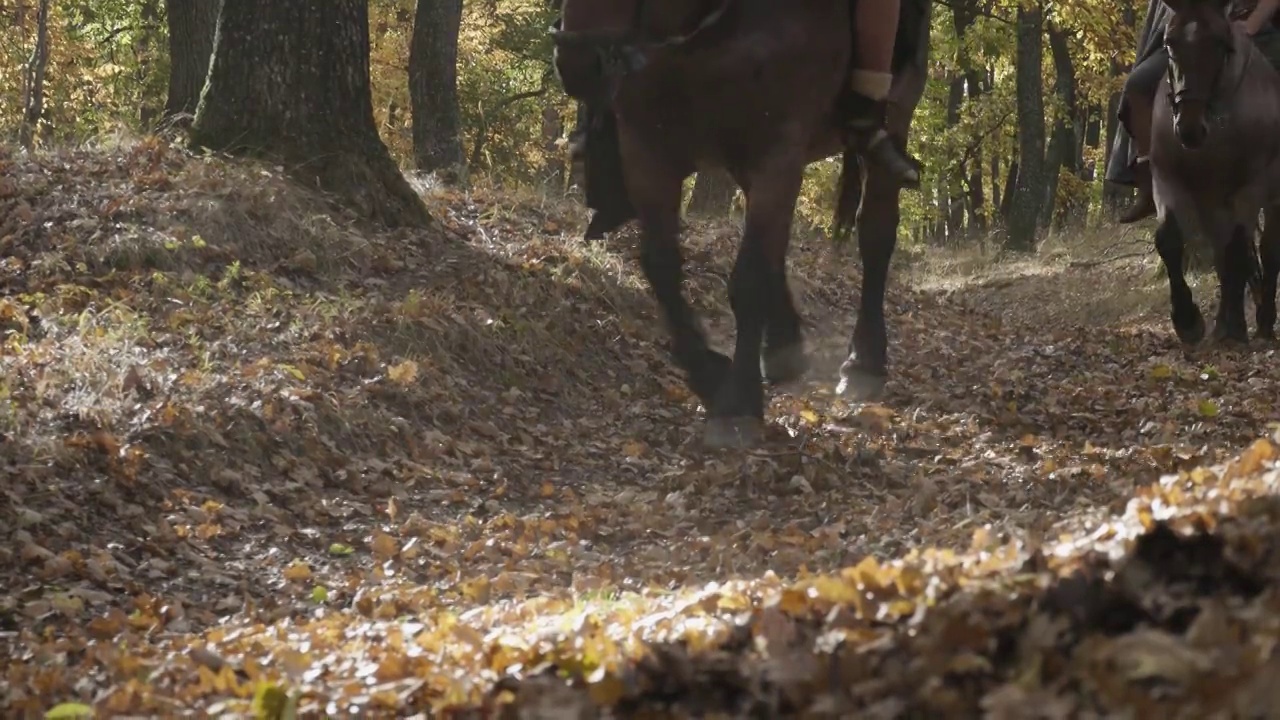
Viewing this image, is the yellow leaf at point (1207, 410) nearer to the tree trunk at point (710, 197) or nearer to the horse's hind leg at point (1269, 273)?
the horse's hind leg at point (1269, 273)

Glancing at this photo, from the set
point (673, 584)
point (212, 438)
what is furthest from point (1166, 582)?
point (212, 438)

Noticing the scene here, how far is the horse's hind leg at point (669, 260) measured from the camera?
22.9 feet

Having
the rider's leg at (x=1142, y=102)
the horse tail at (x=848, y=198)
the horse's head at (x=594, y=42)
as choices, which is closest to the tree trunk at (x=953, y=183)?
the rider's leg at (x=1142, y=102)

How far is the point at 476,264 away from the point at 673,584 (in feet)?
15.9

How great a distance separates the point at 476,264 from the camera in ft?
32.0

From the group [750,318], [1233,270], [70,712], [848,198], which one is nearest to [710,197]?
→ [1233,270]

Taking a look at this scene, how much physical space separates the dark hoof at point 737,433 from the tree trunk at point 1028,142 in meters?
16.9

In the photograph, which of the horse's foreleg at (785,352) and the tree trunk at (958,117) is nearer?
the horse's foreleg at (785,352)

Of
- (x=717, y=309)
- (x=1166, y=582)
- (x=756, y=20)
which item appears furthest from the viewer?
(x=717, y=309)

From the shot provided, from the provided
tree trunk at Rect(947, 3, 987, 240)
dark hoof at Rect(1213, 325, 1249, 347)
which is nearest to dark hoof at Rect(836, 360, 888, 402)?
dark hoof at Rect(1213, 325, 1249, 347)

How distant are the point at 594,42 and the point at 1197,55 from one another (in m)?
5.31

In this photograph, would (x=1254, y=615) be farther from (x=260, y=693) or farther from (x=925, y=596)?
(x=260, y=693)

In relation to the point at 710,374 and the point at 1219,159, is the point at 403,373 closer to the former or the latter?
the point at 710,374

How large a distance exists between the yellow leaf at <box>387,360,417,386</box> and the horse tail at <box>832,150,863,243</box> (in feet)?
9.01
